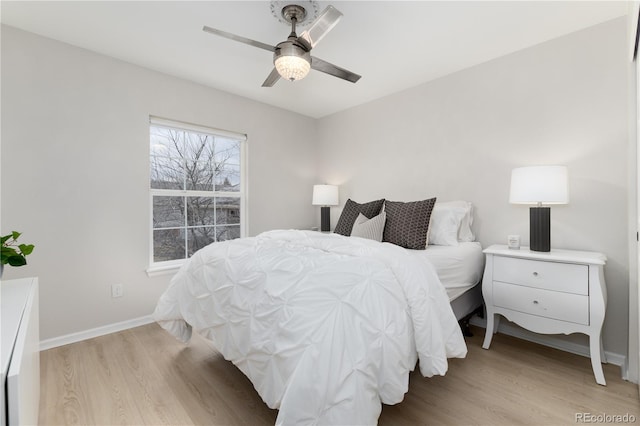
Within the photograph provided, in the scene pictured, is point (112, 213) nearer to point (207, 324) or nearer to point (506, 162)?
point (207, 324)

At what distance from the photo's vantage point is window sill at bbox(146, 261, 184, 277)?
2846mm

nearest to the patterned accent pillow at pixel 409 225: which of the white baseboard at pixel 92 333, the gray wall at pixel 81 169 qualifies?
the gray wall at pixel 81 169

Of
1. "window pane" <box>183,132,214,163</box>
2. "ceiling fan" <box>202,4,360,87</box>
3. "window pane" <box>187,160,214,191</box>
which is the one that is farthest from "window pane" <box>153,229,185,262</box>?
"ceiling fan" <box>202,4,360,87</box>

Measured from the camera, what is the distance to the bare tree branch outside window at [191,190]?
9.87ft

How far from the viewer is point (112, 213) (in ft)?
8.63

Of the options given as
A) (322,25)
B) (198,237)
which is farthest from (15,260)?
(322,25)

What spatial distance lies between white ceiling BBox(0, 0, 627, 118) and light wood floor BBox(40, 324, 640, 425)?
244 centimetres

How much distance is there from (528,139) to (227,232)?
3.16 meters

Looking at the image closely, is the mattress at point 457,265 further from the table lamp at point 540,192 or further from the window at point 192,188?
the window at point 192,188

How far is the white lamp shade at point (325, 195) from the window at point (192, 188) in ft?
3.14

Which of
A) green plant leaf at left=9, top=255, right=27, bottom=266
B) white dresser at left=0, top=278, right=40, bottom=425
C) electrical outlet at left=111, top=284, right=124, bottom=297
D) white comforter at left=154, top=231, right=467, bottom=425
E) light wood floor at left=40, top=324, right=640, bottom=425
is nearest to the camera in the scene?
white dresser at left=0, top=278, right=40, bottom=425

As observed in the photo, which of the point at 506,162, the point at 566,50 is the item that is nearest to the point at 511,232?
the point at 506,162

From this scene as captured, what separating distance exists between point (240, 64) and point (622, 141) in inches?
121

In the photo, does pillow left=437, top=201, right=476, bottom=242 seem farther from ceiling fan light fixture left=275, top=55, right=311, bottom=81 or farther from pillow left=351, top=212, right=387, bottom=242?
ceiling fan light fixture left=275, top=55, right=311, bottom=81
